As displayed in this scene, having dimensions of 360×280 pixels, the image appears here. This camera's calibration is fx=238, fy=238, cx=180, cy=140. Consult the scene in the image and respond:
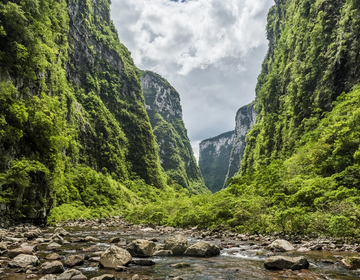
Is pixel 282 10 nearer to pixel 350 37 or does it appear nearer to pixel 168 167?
pixel 350 37

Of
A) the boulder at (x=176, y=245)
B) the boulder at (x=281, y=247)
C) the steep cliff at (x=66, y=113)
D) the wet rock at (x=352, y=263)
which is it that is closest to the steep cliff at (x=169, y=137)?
the steep cliff at (x=66, y=113)

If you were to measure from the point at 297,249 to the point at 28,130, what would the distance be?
64.7ft

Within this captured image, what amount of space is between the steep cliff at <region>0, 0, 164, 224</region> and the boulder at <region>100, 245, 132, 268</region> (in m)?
10.9

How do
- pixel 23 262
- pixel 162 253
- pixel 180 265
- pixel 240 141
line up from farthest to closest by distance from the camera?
pixel 240 141
pixel 162 253
pixel 180 265
pixel 23 262

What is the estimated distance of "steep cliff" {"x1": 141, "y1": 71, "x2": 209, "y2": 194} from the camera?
→ 142500 mm

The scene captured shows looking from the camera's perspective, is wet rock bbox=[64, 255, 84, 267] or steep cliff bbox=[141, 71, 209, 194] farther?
steep cliff bbox=[141, 71, 209, 194]

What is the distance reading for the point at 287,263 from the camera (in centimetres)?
707

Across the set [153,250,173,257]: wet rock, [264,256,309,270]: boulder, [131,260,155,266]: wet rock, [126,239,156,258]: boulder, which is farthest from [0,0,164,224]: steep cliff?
[264,256,309,270]: boulder

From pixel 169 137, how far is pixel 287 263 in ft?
496

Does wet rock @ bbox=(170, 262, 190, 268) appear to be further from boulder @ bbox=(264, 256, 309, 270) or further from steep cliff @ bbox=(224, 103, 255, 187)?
steep cliff @ bbox=(224, 103, 255, 187)

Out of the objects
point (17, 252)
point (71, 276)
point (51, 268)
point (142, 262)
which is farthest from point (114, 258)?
point (17, 252)

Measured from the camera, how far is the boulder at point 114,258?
24.7 feet

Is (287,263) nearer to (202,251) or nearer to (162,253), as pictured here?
(202,251)

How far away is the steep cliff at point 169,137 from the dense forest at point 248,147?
229ft
